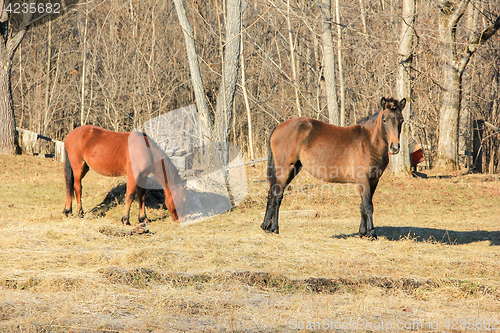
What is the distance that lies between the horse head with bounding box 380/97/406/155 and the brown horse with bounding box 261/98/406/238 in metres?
0.03

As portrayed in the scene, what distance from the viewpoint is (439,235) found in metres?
7.67

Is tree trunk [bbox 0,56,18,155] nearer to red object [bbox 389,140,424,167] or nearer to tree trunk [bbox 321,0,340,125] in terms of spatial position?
tree trunk [bbox 321,0,340,125]

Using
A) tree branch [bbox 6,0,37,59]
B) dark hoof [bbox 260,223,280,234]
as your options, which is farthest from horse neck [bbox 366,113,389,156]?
tree branch [bbox 6,0,37,59]

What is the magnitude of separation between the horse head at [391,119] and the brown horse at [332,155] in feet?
0.10

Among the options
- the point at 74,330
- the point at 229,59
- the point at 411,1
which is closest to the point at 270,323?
the point at 74,330

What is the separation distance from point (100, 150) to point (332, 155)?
4.74 metres

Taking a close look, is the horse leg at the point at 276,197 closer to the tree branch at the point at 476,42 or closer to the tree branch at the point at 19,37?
the tree branch at the point at 476,42

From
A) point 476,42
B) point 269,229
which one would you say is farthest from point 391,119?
point 476,42

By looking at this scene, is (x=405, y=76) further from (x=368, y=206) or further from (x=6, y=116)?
(x=6, y=116)

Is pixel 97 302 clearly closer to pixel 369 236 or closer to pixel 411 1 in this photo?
pixel 369 236

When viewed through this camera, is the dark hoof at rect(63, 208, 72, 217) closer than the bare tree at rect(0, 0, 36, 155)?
Yes

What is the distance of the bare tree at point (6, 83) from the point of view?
15289mm

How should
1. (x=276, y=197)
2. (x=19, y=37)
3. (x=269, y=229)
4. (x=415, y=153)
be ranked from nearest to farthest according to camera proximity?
(x=276, y=197)
(x=269, y=229)
(x=415, y=153)
(x=19, y=37)

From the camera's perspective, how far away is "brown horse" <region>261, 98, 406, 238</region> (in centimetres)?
654
